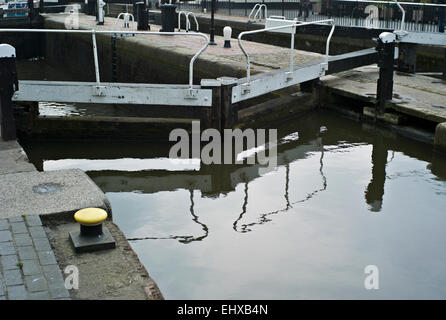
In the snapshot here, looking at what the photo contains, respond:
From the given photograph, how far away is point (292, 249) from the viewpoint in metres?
6.86

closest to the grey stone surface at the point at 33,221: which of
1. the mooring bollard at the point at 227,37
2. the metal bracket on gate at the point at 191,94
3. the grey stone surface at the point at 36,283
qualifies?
the grey stone surface at the point at 36,283

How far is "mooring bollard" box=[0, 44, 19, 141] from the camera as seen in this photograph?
29.1 ft

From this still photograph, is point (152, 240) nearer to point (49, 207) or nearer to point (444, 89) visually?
point (49, 207)

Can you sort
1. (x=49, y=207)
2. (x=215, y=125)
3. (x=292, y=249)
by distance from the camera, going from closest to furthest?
(x=49, y=207), (x=292, y=249), (x=215, y=125)

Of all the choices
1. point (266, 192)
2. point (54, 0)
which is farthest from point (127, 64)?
point (54, 0)

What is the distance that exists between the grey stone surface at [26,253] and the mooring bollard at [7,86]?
3.98 meters

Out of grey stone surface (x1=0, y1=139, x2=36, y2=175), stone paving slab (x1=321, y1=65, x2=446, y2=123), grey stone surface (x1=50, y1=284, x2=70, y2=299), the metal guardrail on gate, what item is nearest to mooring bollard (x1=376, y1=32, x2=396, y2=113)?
stone paving slab (x1=321, y1=65, x2=446, y2=123)

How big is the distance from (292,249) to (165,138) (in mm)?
4609

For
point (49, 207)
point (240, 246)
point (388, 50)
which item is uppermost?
point (388, 50)

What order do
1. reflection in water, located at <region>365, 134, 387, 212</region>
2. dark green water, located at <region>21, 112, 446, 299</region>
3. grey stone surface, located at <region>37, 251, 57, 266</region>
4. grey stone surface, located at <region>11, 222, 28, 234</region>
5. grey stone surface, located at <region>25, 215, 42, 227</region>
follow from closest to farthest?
grey stone surface, located at <region>37, 251, 57, 266</region>, grey stone surface, located at <region>11, 222, 28, 234</region>, grey stone surface, located at <region>25, 215, 42, 227</region>, dark green water, located at <region>21, 112, 446, 299</region>, reflection in water, located at <region>365, 134, 387, 212</region>

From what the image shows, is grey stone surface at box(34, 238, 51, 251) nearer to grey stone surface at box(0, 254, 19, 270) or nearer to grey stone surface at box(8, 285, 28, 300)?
grey stone surface at box(0, 254, 19, 270)

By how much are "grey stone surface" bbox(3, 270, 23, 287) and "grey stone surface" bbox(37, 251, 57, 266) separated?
0.79 feet

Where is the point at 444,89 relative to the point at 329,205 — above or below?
above
